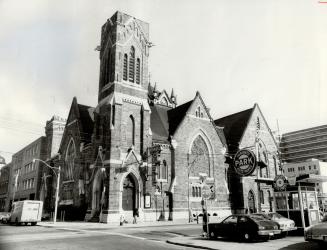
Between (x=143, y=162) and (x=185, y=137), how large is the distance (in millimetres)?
7792

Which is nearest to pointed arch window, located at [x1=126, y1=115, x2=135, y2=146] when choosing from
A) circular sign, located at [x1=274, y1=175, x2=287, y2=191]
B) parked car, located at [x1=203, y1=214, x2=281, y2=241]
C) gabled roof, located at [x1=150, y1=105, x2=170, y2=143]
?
gabled roof, located at [x1=150, y1=105, x2=170, y2=143]

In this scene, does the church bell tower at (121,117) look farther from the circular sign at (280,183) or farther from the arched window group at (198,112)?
the circular sign at (280,183)

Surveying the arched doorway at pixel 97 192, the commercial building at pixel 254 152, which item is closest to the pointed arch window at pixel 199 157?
the commercial building at pixel 254 152

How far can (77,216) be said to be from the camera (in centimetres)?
4000

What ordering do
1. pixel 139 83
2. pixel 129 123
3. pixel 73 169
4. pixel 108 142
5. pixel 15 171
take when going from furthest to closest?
pixel 15 171
pixel 73 169
pixel 139 83
pixel 129 123
pixel 108 142

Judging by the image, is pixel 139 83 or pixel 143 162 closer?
pixel 143 162

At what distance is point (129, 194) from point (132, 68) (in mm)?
16072

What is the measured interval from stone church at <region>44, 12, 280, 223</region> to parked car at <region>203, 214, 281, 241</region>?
57.0 ft

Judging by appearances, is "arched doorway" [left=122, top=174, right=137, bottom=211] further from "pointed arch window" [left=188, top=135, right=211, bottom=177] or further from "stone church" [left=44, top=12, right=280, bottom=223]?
"pointed arch window" [left=188, top=135, right=211, bottom=177]

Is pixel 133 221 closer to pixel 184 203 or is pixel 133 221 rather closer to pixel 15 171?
pixel 184 203

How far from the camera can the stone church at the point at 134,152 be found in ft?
117

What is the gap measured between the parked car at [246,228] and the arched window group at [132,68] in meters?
26.0

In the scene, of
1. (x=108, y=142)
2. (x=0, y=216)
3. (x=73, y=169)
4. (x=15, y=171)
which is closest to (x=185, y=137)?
(x=108, y=142)

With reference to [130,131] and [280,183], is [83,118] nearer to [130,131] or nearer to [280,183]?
[130,131]
